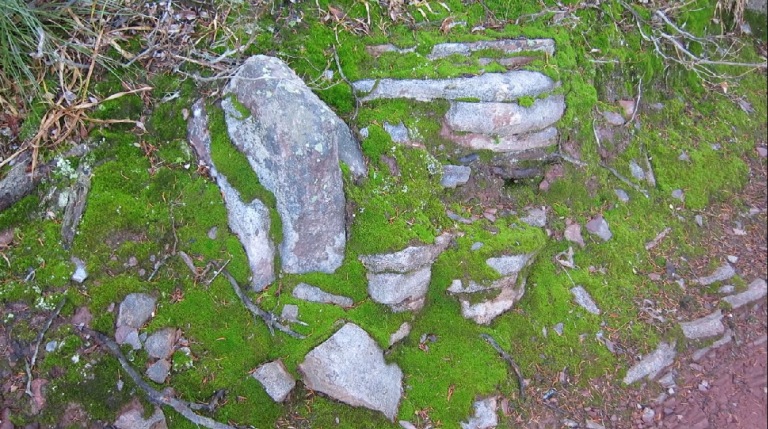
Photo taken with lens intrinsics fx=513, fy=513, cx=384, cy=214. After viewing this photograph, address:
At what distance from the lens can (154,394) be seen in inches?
148

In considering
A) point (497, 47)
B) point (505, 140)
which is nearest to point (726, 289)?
point (505, 140)

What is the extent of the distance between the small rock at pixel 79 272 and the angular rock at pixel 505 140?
10.5 feet

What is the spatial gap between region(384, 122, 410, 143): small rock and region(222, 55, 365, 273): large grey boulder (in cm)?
55

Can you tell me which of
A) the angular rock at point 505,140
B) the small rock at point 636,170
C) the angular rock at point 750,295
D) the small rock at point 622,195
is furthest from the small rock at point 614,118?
the angular rock at point 750,295

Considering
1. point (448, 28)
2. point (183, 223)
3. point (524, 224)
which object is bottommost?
point (524, 224)

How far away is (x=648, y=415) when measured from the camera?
482 cm

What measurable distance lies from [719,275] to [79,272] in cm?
636

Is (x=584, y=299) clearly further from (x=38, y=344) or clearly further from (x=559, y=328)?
(x=38, y=344)

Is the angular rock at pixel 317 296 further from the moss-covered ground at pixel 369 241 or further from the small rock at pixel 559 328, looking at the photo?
the small rock at pixel 559 328

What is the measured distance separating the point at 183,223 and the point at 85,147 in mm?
993

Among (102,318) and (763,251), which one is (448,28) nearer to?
(102,318)

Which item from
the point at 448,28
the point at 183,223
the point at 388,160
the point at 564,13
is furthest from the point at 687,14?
the point at 183,223

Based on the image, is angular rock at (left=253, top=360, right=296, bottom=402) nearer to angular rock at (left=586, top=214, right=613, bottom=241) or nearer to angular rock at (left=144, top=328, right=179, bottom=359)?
angular rock at (left=144, top=328, right=179, bottom=359)

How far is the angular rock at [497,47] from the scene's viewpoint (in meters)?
5.00
